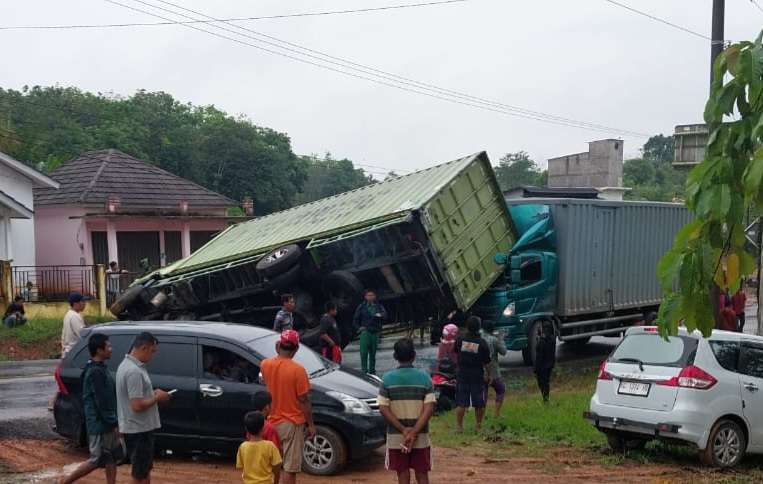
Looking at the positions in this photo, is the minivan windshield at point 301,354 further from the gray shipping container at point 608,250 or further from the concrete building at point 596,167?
the concrete building at point 596,167

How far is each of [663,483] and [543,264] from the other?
331 inches

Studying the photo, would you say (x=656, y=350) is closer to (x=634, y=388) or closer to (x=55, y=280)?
(x=634, y=388)

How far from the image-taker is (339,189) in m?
65.8

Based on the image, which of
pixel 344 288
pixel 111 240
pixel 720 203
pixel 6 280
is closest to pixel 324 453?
pixel 720 203

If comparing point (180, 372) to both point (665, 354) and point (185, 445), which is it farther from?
point (665, 354)

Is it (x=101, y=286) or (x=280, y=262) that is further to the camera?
(x=101, y=286)

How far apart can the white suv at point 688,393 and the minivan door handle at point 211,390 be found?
160 inches

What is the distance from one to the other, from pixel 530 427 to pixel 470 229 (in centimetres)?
562

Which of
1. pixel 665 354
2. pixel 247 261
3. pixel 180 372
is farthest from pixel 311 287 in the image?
pixel 665 354

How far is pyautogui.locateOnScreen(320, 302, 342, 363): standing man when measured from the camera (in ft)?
45.6

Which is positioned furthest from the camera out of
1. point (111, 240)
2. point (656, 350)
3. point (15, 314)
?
point (111, 240)

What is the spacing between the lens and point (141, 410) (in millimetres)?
6875

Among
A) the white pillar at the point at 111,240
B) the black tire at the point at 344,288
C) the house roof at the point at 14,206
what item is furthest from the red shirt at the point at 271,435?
the white pillar at the point at 111,240

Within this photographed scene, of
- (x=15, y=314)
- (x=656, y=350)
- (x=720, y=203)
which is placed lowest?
(x=15, y=314)
